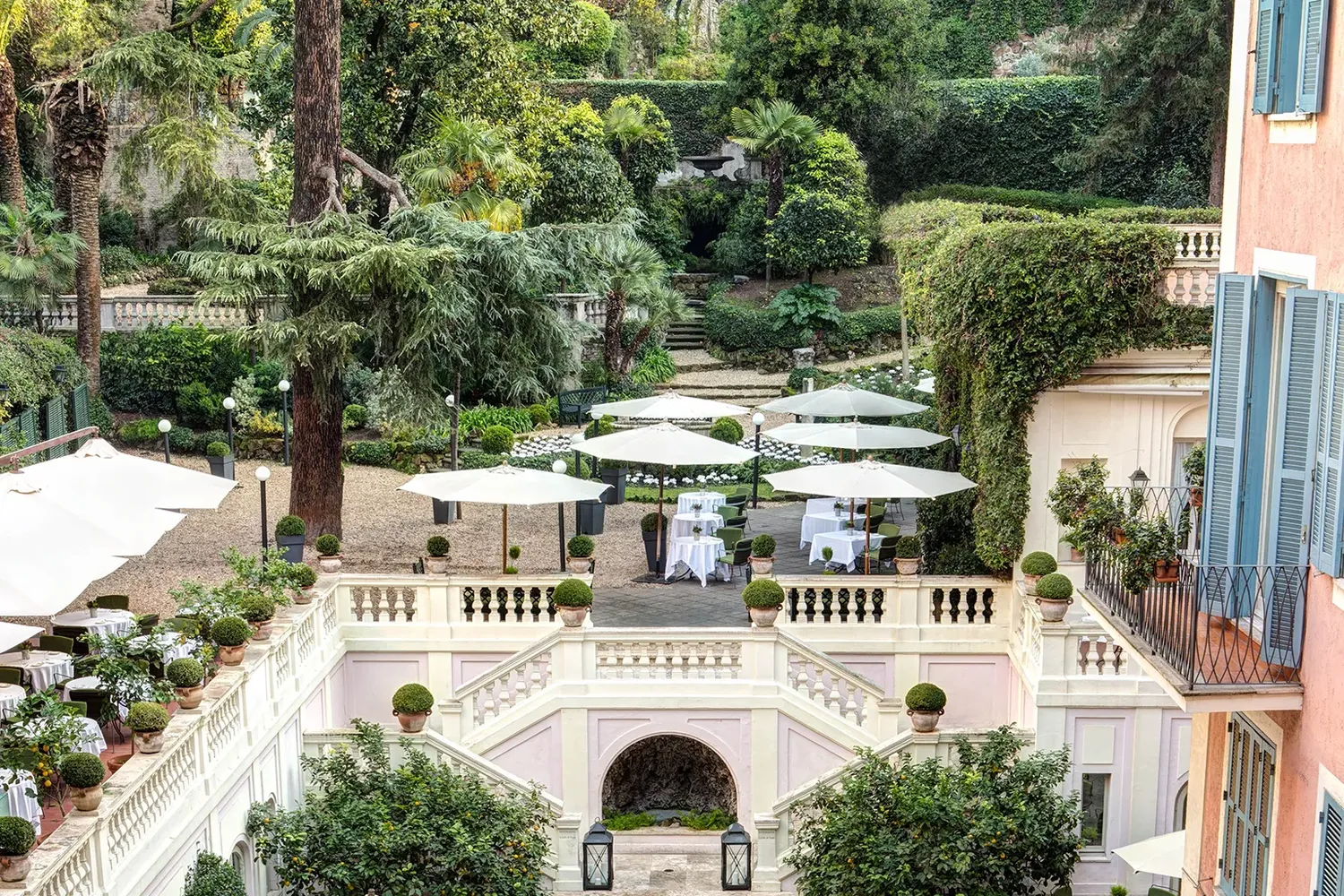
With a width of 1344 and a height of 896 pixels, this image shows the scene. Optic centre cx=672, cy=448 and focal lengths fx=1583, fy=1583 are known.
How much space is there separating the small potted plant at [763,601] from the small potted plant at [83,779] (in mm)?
8061

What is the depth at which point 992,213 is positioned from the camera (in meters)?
23.1

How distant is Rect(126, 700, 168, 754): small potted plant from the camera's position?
38.3ft

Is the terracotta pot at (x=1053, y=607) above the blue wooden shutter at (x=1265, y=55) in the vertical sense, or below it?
below

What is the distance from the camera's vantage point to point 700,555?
69.3 ft

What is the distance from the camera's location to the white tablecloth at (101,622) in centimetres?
1631

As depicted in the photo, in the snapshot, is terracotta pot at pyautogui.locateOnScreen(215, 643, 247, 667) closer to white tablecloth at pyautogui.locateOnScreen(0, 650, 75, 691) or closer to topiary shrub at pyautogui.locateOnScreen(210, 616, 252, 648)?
topiary shrub at pyautogui.locateOnScreen(210, 616, 252, 648)

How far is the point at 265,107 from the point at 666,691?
17325 millimetres

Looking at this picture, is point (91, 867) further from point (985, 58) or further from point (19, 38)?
point (985, 58)

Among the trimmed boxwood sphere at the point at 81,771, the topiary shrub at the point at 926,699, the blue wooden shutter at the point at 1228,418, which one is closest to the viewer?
the blue wooden shutter at the point at 1228,418

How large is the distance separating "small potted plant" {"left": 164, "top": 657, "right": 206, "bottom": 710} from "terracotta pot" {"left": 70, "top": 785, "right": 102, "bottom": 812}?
2.46 metres

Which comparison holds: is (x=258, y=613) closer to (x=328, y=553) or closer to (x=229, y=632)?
(x=229, y=632)

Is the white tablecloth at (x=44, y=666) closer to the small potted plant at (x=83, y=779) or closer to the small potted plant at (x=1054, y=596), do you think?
the small potted plant at (x=83, y=779)

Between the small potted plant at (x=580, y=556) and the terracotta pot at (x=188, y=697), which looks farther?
the small potted plant at (x=580, y=556)

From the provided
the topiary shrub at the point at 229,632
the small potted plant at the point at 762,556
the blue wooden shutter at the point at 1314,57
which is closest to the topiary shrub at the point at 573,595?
the small potted plant at the point at 762,556
